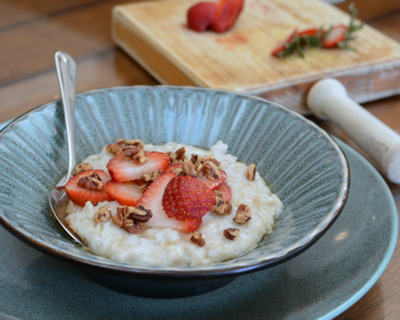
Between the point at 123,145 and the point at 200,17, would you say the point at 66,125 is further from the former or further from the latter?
the point at 200,17

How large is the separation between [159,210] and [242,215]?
0.12m

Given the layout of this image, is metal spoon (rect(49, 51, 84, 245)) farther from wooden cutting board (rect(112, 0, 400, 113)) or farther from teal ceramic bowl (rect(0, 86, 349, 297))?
wooden cutting board (rect(112, 0, 400, 113))

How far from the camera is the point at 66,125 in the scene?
A: 3.48 feet

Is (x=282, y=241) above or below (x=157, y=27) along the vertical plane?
above

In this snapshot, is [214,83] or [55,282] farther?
[214,83]

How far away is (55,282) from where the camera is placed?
0.87m

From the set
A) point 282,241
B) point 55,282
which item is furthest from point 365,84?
point 55,282

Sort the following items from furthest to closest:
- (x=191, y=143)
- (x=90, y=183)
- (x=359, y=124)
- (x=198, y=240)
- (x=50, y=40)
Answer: (x=50, y=40)
(x=359, y=124)
(x=191, y=143)
(x=90, y=183)
(x=198, y=240)

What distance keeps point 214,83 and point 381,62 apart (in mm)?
465

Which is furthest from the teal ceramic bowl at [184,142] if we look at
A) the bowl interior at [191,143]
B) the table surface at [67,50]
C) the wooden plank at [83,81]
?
the wooden plank at [83,81]

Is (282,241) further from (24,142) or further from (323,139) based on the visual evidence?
(24,142)

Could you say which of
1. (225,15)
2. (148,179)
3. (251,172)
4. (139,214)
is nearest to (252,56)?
(225,15)

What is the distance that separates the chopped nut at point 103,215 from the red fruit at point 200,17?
3.02ft

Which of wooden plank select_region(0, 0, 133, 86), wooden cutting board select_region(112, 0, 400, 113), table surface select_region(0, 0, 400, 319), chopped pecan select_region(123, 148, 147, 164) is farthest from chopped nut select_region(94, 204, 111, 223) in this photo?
wooden plank select_region(0, 0, 133, 86)
